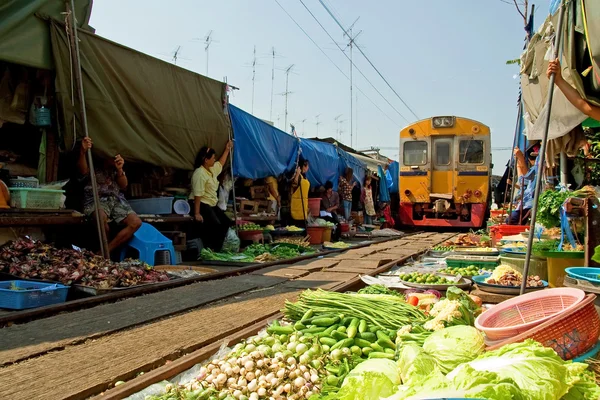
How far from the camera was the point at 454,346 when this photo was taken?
2324mm

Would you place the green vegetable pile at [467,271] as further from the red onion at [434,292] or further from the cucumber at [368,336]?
the cucumber at [368,336]

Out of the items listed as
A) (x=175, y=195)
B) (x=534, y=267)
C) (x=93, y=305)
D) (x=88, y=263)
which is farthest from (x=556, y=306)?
(x=175, y=195)

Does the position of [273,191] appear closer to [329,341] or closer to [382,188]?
[329,341]

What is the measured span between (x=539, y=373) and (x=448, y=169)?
14.2 metres

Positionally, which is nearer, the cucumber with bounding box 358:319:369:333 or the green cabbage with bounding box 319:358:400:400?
the green cabbage with bounding box 319:358:400:400

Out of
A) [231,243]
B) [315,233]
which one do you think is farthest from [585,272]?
[315,233]

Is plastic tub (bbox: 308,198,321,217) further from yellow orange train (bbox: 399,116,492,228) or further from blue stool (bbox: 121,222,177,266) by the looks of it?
blue stool (bbox: 121,222,177,266)

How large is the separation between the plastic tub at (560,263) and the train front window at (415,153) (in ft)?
36.5

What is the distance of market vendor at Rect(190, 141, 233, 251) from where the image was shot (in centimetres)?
849

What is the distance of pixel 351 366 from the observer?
2590 millimetres

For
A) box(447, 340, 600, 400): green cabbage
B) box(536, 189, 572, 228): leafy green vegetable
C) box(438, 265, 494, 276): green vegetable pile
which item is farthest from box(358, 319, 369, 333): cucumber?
box(536, 189, 572, 228): leafy green vegetable

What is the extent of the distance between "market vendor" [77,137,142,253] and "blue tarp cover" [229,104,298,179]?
294 centimetres

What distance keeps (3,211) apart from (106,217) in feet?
4.67

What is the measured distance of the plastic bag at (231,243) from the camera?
8.90 metres
